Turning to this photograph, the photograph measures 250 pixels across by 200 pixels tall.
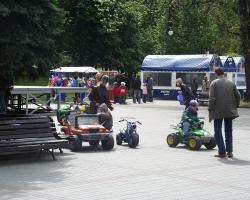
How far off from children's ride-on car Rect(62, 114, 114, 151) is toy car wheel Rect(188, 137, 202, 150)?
1815 millimetres

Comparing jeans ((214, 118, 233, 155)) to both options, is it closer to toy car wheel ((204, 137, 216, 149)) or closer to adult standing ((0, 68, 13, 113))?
toy car wheel ((204, 137, 216, 149))

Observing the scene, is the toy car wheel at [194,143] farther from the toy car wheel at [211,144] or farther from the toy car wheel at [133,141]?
the toy car wheel at [133,141]

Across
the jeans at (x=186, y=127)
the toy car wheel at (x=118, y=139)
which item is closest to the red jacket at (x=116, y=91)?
the toy car wheel at (x=118, y=139)

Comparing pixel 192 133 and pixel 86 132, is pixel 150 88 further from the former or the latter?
pixel 86 132

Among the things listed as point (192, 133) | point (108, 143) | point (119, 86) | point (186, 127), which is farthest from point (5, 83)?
point (119, 86)

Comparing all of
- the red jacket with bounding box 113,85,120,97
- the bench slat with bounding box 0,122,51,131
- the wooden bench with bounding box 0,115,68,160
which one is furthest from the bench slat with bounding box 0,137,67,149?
the red jacket with bounding box 113,85,120,97

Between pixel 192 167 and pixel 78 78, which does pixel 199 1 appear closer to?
pixel 78 78

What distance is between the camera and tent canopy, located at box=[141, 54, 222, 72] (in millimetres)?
39219

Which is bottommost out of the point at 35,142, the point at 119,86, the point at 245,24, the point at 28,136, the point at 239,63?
the point at 35,142

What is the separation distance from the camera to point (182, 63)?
40.9 m

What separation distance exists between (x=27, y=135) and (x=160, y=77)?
3069 cm

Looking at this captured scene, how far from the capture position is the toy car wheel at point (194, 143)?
14.0 metres

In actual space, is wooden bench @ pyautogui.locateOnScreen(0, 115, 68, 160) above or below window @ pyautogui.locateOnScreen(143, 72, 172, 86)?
below

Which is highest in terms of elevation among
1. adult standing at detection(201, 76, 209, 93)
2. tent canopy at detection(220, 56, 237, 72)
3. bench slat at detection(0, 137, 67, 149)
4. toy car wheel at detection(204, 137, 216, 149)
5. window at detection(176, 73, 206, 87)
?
tent canopy at detection(220, 56, 237, 72)
